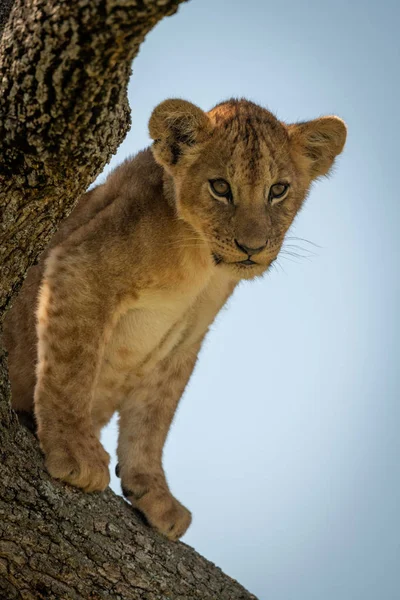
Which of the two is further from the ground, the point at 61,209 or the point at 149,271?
the point at 149,271

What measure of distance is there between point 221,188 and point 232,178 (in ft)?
0.34

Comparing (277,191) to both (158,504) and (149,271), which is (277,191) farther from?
(158,504)

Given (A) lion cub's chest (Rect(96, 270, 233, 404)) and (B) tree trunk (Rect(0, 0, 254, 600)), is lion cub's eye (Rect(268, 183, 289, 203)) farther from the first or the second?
(B) tree trunk (Rect(0, 0, 254, 600))

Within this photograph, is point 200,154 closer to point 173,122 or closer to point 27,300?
point 173,122

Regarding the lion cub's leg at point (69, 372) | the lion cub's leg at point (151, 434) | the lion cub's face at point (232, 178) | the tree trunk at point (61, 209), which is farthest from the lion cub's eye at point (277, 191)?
the tree trunk at point (61, 209)

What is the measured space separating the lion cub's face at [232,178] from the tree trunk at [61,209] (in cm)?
148

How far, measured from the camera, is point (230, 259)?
5.37m

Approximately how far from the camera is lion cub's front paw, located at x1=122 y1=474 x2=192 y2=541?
5.55 metres

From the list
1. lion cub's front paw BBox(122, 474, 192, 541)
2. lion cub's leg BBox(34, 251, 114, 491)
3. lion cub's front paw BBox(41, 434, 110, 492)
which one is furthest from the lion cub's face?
lion cub's front paw BBox(122, 474, 192, 541)

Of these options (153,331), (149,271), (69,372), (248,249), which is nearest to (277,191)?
(248,249)

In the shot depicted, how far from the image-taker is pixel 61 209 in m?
3.97

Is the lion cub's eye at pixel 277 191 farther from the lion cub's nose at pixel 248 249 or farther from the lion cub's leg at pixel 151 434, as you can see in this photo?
the lion cub's leg at pixel 151 434

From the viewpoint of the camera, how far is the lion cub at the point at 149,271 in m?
5.16

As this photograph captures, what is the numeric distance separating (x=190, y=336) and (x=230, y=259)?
92 cm
